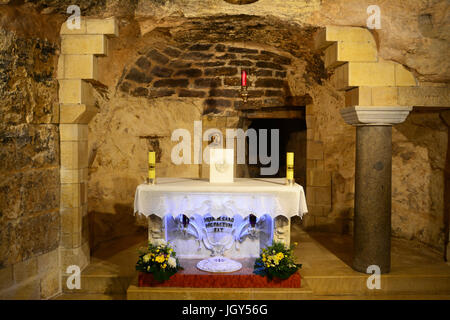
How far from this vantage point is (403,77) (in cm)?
431

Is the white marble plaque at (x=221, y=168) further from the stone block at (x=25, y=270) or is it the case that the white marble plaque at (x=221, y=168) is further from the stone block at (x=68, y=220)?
the stone block at (x=25, y=270)

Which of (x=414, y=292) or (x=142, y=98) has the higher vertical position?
(x=142, y=98)

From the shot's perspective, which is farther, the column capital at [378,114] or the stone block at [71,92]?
the stone block at [71,92]

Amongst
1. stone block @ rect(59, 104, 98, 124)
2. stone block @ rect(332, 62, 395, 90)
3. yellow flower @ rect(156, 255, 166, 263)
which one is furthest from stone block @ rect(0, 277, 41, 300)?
stone block @ rect(332, 62, 395, 90)

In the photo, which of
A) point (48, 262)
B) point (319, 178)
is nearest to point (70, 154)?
point (48, 262)

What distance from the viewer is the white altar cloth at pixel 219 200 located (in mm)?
4090

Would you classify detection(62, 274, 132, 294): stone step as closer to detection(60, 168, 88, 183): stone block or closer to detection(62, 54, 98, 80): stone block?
detection(60, 168, 88, 183): stone block

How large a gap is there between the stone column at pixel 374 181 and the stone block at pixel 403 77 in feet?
0.88

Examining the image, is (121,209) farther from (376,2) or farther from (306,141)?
(376,2)

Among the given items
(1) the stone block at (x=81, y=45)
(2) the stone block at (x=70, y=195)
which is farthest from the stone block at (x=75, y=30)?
(2) the stone block at (x=70, y=195)

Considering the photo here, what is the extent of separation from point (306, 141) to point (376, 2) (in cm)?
283

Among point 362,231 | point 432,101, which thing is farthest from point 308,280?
point 432,101

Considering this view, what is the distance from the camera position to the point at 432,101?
4.32m

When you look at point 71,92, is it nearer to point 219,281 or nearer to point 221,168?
point 221,168
